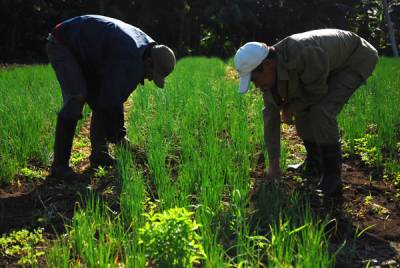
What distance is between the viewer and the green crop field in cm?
169

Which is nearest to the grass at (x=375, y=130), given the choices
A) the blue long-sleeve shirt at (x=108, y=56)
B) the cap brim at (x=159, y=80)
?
the cap brim at (x=159, y=80)

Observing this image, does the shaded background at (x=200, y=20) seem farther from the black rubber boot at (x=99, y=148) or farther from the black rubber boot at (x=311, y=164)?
the black rubber boot at (x=311, y=164)

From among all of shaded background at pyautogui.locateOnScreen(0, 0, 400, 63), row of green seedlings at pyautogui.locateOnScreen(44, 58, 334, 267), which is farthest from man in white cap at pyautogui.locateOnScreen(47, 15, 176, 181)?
shaded background at pyautogui.locateOnScreen(0, 0, 400, 63)

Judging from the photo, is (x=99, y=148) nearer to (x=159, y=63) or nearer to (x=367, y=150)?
(x=159, y=63)

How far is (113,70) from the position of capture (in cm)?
264

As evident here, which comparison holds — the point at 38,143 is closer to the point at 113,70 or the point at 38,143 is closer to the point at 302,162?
the point at 113,70

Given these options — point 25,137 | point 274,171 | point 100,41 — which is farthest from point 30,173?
point 274,171

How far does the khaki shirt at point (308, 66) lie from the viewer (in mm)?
2465

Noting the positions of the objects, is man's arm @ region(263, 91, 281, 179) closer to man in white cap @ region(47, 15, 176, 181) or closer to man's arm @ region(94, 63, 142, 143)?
man in white cap @ region(47, 15, 176, 181)

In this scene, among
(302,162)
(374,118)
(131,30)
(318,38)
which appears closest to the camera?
(318,38)

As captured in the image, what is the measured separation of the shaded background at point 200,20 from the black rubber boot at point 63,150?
42.6 ft

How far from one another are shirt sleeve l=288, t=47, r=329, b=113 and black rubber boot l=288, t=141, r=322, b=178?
50 centimetres

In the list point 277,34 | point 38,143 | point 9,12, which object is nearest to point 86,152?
point 38,143

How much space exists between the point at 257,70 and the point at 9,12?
14.8 m
